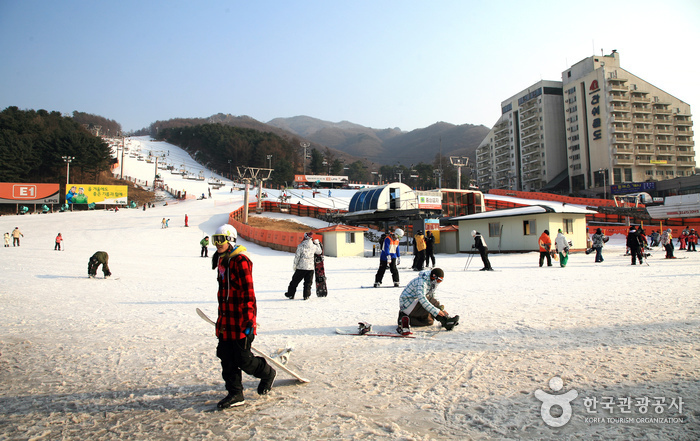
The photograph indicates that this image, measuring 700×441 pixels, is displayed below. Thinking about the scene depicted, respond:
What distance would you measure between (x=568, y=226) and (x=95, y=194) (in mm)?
53657

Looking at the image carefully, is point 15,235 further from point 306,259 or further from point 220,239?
point 220,239

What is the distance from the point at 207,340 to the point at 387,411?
3.24 m

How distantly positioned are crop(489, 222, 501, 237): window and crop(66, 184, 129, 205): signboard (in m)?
47.7

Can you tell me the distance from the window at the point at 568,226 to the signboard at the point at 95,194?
51.9 meters

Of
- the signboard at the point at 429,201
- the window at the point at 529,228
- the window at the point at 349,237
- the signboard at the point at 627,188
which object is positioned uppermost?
the signboard at the point at 627,188

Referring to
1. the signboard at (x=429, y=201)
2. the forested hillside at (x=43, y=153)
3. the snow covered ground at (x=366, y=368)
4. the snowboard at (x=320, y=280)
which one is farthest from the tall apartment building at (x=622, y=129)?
the forested hillside at (x=43, y=153)

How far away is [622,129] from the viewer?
75.5 meters

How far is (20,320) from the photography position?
6.88m

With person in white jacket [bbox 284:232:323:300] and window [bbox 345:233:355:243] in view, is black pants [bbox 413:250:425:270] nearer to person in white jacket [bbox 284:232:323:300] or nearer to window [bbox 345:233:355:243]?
person in white jacket [bbox 284:232:323:300]

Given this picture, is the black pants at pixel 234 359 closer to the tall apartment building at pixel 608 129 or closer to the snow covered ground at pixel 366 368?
the snow covered ground at pixel 366 368

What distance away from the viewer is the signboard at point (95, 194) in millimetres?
50594

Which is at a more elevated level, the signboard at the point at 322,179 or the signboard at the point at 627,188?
the signboard at the point at 322,179

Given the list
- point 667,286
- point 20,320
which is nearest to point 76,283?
point 20,320

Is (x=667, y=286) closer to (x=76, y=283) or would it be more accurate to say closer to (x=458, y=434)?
(x=458, y=434)
